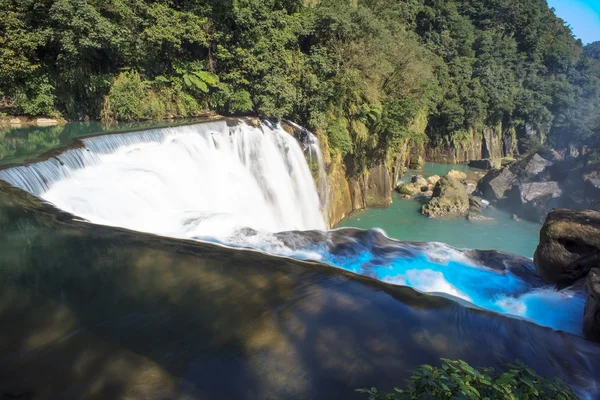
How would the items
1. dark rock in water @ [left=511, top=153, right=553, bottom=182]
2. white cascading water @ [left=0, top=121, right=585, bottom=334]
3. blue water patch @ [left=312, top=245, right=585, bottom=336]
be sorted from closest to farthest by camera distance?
blue water patch @ [left=312, top=245, right=585, bottom=336]
white cascading water @ [left=0, top=121, right=585, bottom=334]
dark rock in water @ [left=511, top=153, right=553, bottom=182]

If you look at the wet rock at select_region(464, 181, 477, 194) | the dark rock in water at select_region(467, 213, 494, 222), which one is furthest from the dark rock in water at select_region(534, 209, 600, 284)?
the wet rock at select_region(464, 181, 477, 194)

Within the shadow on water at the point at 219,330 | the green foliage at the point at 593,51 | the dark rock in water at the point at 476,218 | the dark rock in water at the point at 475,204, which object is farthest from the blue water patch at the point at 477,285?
the green foliage at the point at 593,51

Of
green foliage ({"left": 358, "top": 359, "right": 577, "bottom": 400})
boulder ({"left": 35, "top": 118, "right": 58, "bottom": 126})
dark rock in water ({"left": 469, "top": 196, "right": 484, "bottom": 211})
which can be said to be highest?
boulder ({"left": 35, "top": 118, "right": 58, "bottom": 126})

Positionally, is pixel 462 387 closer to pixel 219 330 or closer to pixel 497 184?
pixel 219 330

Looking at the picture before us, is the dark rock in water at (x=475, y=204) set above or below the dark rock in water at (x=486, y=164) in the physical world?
below

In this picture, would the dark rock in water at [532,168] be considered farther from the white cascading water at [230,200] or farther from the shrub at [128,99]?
the shrub at [128,99]

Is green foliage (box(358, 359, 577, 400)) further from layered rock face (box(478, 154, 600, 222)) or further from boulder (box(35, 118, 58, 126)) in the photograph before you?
layered rock face (box(478, 154, 600, 222))
